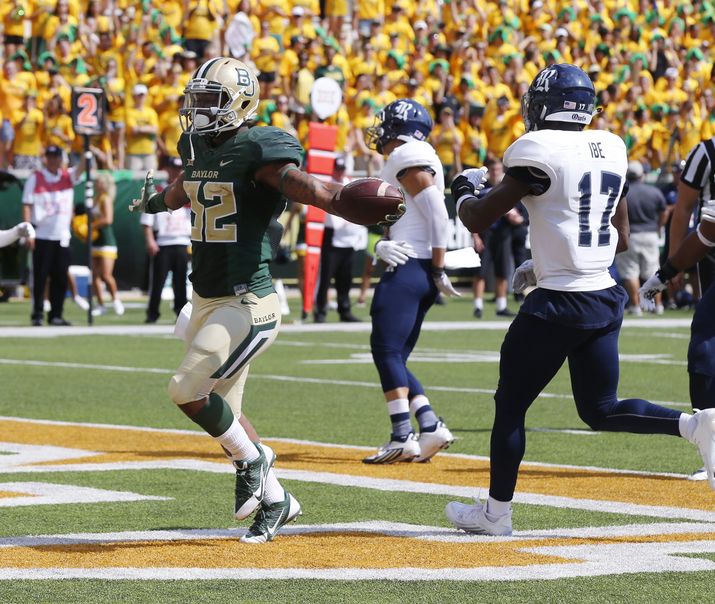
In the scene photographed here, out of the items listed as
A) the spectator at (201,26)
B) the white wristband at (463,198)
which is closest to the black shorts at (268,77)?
the spectator at (201,26)

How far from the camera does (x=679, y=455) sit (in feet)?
29.9

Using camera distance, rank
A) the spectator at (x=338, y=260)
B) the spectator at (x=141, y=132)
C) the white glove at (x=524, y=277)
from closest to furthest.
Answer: the white glove at (x=524, y=277)
the spectator at (x=338, y=260)
the spectator at (x=141, y=132)

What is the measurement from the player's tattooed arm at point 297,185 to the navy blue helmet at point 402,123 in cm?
312

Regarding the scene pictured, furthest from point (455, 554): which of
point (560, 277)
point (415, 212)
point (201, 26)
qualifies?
point (201, 26)

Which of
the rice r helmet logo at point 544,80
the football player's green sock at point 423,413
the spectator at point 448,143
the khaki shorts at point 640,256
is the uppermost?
the rice r helmet logo at point 544,80

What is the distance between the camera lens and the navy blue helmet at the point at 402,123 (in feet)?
30.9

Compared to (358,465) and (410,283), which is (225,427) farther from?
(410,283)

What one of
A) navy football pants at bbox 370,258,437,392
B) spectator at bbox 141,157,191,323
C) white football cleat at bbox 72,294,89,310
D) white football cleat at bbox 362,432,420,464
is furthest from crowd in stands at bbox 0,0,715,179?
white football cleat at bbox 362,432,420,464

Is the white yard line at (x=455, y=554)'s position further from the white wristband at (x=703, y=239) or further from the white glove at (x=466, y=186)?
the white wristband at (x=703, y=239)

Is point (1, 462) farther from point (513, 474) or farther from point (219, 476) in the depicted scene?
point (513, 474)

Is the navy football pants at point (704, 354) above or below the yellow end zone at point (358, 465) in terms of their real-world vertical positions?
above

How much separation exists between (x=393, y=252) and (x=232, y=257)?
2.61 metres

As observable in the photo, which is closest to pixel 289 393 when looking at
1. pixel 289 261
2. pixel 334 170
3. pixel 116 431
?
pixel 116 431

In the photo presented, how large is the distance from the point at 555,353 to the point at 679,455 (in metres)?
2.97
